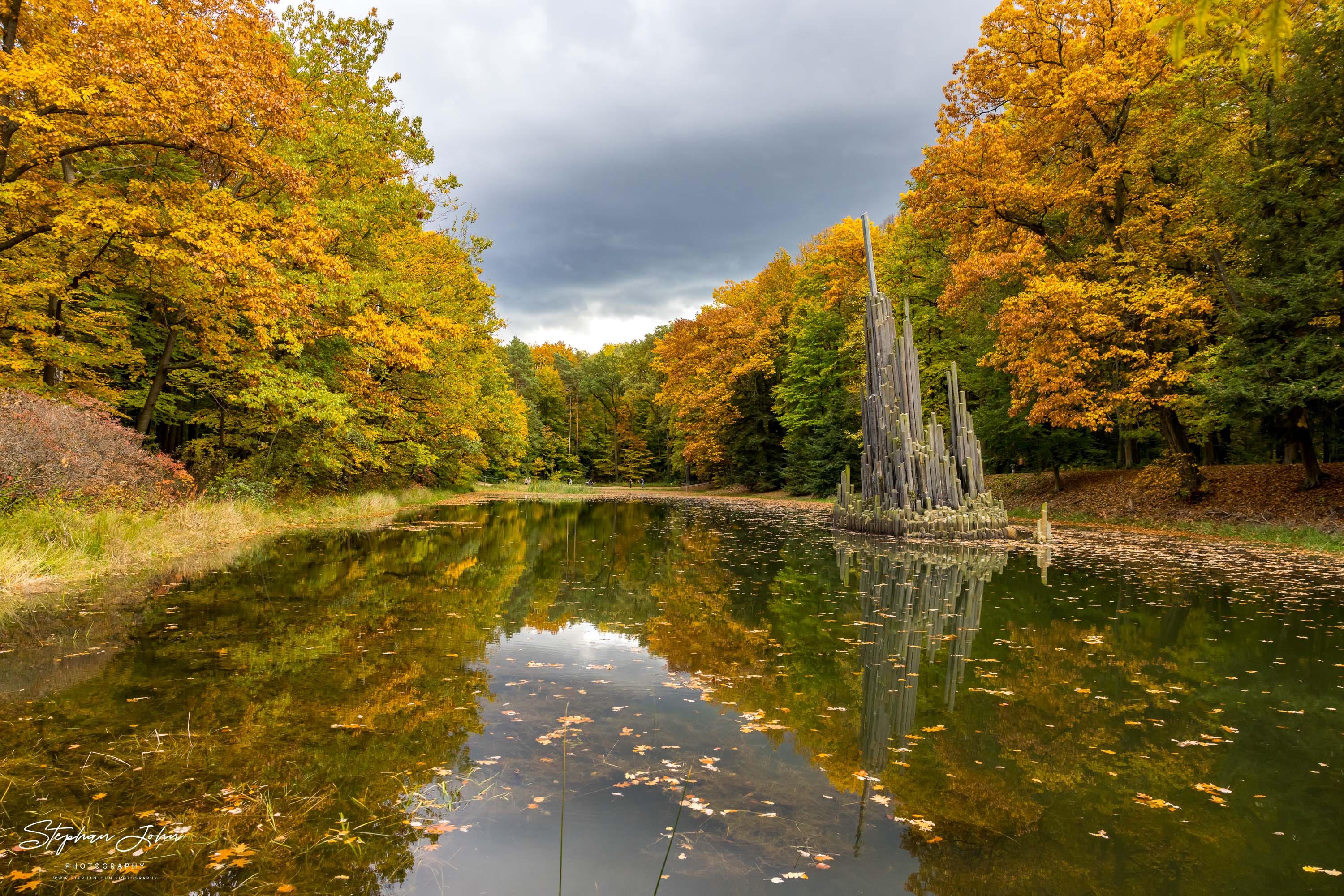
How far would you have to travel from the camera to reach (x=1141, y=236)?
20484 millimetres

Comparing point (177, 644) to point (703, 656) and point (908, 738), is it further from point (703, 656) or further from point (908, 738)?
point (908, 738)

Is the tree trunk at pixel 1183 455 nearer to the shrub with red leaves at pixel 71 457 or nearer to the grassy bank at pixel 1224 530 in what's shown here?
the grassy bank at pixel 1224 530

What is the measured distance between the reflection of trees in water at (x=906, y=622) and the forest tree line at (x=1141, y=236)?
8.99 meters

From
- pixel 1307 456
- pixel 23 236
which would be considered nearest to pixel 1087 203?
pixel 1307 456

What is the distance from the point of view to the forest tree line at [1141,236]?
16344 mm

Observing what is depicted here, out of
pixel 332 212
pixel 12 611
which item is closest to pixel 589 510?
pixel 332 212

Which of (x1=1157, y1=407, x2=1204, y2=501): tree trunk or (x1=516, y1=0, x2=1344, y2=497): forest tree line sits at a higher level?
(x1=516, y1=0, x2=1344, y2=497): forest tree line

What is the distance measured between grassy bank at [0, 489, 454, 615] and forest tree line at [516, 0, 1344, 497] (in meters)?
22.0

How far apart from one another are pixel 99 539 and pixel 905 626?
1190 centimetres

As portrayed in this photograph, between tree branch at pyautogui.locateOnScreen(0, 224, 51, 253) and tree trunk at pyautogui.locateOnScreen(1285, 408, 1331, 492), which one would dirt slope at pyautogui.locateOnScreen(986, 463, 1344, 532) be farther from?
tree branch at pyautogui.locateOnScreen(0, 224, 51, 253)

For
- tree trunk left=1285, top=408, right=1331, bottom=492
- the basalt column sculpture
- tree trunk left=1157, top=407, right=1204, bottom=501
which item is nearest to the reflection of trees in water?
the basalt column sculpture

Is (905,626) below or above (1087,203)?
below

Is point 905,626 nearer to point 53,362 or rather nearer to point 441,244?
point 53,362

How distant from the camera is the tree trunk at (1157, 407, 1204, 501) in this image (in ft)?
66.3
